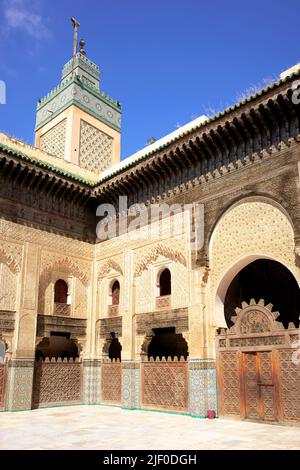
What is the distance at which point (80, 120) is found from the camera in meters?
15.5

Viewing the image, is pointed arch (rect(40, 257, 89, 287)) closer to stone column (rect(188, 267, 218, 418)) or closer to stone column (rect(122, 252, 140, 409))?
stone column (rect(122, 252, 140, 409))

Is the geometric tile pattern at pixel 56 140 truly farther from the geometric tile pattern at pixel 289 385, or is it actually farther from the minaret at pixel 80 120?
the geometric tile pattern at pixel 289 385

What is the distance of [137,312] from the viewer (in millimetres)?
10961

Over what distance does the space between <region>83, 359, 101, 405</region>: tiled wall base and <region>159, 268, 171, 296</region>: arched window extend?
271cm

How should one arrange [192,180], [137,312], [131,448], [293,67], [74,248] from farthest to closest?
1. [74,248]
2. [137,312]
3. [192,180]
4. [293,67]
5. [131,448]

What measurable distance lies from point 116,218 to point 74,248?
4.60 feet

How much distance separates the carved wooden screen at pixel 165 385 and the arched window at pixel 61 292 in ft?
9.31

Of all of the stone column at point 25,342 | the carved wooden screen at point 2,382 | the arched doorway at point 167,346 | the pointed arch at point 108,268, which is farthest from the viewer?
the arched doorway at point 167,346

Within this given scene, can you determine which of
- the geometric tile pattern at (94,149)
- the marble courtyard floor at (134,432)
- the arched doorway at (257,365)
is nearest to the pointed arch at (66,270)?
the marble courtyard floor at (134,432)

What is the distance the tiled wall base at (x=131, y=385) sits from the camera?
10273mm

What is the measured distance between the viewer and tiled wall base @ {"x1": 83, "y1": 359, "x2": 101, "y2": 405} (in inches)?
449

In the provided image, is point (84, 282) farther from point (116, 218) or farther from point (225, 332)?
point (225, 332)

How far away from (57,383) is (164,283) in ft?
11.9

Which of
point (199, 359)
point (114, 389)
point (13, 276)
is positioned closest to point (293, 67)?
point (199, 359)
